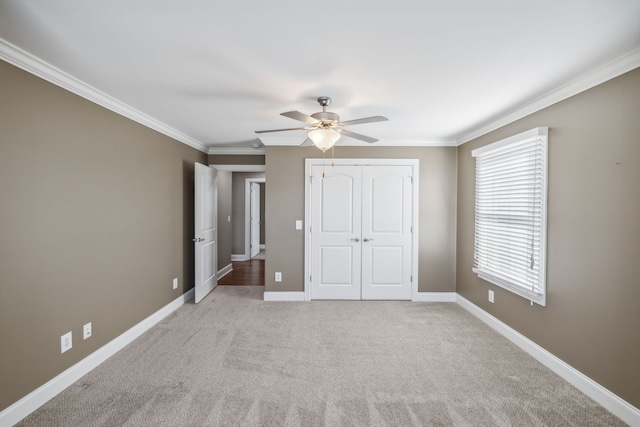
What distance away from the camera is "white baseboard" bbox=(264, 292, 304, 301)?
4.29 metres

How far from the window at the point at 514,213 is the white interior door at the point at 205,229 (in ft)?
11.8

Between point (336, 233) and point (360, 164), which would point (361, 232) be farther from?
point (360, 164)

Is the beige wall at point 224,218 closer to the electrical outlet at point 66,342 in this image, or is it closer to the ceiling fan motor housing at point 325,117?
the electrical outlet at point 66,342

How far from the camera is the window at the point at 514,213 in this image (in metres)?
2.62

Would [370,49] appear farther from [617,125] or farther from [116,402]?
[116,402]

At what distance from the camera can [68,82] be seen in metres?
2.21

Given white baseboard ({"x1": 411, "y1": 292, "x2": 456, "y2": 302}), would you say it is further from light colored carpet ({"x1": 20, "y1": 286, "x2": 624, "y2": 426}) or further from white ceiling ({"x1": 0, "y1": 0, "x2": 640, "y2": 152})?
white ceiling ({"x1": 0, "y1": 0, "x2": 640, "y2": 152})

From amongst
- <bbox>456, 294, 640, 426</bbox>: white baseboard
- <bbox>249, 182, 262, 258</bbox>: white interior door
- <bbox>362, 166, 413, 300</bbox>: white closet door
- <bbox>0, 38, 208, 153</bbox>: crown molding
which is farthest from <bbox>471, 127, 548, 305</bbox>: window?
<bbox>249, 182, 262, 258</bbox>: white interior door

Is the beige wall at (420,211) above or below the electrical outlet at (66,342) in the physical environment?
above

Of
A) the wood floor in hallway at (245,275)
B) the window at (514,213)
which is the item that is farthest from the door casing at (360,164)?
the wood floor in hallway at (245,275)

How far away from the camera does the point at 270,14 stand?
4.91 feet

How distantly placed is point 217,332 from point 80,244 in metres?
1.55

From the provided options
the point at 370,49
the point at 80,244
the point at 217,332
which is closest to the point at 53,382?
the point at 80,244

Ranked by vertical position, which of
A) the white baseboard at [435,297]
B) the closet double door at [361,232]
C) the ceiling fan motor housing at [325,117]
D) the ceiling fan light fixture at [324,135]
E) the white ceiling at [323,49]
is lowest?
the white baseboard at [435,297]
